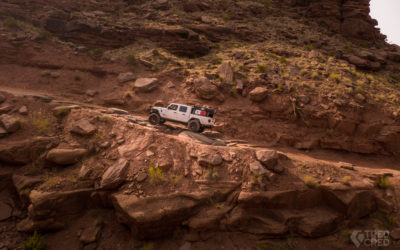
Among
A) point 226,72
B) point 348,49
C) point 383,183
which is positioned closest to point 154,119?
point 226,72

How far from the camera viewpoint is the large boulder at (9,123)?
8.75 metres

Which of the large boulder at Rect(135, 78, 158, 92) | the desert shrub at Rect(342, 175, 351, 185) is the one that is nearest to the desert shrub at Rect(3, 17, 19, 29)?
the large boulder at Rect(135, 78, 158, 92)

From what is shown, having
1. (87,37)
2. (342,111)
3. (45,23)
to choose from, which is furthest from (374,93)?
(45,23)

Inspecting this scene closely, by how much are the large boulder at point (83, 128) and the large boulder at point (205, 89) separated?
8477mm

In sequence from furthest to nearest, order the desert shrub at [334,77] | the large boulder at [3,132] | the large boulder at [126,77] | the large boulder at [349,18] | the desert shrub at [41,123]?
the large boulder at [349,18], the large boulder at [126,77], the desert shrub at [334,77], the desert shrub at [41,123], the large boulder at [3,132]

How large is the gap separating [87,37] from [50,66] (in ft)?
17.1

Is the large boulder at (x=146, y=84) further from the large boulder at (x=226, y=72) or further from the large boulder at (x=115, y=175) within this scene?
the large boulder at (x=115, y=175)

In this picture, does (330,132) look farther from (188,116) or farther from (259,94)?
(188,116)

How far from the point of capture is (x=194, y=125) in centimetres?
1162

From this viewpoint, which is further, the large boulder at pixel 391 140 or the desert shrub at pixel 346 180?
the large boulder at pixel 391 140


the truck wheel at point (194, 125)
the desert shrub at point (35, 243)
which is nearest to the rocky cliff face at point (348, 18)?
the truck wheel at point (194, 125)

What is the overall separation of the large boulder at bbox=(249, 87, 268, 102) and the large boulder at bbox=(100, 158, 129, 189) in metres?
10.8

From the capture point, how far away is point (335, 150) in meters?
13.0

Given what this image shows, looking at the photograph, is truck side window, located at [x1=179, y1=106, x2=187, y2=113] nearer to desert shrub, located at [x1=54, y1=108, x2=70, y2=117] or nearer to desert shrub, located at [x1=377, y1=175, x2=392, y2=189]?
desert shrub, located at [x1=54, y1=108, x2=70, y2=117]
